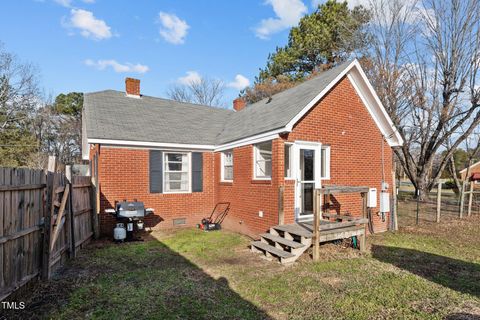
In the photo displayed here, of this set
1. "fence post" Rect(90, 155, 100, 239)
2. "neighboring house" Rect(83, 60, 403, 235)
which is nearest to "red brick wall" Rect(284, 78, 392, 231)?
"neighboring house" Rect(83, 60, 403, 235)

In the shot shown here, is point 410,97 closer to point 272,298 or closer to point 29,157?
point 272,298

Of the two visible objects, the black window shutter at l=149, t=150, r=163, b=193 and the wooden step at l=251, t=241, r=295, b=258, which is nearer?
the wooden step at l=251, t=241, r=295, b=258

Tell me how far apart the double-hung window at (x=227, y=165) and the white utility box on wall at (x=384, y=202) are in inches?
212

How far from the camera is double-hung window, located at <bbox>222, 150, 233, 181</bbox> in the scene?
1052 cm

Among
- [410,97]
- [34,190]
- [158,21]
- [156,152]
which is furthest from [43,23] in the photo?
[410,97]

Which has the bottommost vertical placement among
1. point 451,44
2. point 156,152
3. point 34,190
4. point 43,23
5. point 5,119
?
point 34,190

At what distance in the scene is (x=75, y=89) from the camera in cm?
3192

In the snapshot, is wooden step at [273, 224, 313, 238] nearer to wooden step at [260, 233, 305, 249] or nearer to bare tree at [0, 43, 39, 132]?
wooden step at [260, 233, 305, 249]

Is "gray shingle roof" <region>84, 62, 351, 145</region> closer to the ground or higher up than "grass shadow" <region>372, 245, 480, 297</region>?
higher up

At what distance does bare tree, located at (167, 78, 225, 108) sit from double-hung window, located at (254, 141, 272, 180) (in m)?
29.5

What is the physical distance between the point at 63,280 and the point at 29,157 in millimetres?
25230

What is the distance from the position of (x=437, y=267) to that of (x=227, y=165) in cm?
712

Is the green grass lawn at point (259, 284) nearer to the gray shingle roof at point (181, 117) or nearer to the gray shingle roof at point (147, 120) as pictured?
the gray shingle roof at point (181, 117)

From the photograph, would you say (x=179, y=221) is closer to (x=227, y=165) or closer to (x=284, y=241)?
(x=227, y=165)
